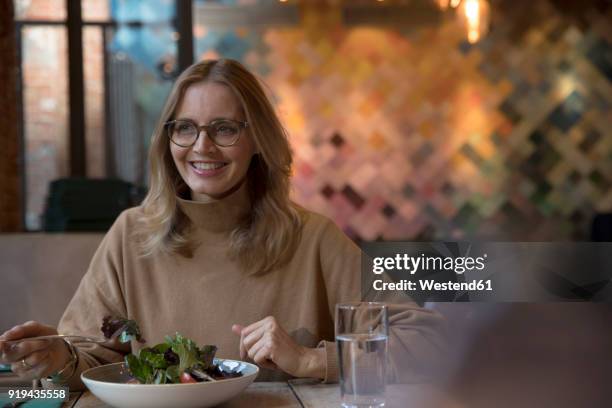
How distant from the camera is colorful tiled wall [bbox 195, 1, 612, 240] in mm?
4391

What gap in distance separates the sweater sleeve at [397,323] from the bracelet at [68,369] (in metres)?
0.34

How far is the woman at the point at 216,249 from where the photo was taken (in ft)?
4.51

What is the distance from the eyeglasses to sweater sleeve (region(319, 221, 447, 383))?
0.76 ft

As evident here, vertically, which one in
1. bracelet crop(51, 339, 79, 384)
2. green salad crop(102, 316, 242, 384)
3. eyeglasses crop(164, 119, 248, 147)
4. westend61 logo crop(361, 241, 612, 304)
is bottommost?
bracelet crop(51, 339, 79, 384)

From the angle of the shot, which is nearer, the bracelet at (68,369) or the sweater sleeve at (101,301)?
the bracelet at (68,369)

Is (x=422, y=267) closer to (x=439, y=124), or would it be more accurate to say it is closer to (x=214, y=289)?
(x=214, y=289)

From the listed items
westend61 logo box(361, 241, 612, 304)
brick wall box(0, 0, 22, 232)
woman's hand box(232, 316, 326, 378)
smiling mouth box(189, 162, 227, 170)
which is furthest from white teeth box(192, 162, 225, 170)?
brick wall box(0, 0, 22, 232)

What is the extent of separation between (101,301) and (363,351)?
68 centimetres

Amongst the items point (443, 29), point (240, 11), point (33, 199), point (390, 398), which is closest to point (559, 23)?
point (443, 29)

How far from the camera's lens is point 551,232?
4.45 m

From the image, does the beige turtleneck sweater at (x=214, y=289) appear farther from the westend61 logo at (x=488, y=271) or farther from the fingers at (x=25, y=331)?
the westend61 logo at (x=488, y=271)

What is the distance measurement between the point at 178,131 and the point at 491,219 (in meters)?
3.28

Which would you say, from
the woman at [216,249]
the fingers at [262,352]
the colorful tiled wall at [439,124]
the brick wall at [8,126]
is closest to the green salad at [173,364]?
the fingers at [262,352]

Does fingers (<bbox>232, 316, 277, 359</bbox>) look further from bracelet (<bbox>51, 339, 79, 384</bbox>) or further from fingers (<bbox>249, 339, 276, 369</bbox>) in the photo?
bracelet (<bbox>51, 339, 79, 384</bbox>)
